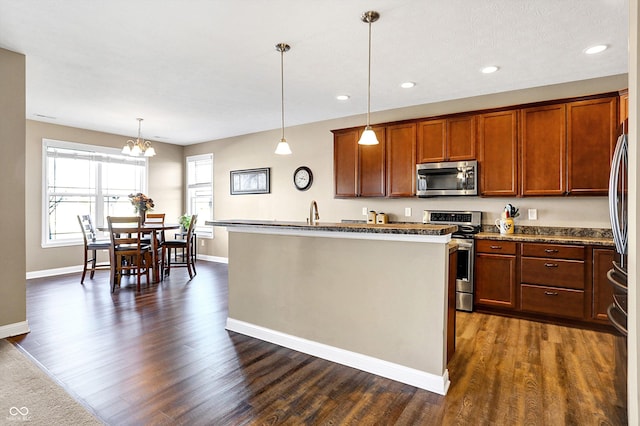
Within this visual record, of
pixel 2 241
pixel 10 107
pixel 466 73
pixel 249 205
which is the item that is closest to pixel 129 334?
pixel 2 241

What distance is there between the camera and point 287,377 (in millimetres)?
2281

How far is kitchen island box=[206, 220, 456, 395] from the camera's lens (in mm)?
2158

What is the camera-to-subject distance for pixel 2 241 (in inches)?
115

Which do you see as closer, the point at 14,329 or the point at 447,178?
the point at 14,329

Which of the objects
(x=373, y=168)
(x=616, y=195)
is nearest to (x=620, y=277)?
(x=616, y=195)

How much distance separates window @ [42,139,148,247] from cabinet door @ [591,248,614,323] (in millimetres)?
7255

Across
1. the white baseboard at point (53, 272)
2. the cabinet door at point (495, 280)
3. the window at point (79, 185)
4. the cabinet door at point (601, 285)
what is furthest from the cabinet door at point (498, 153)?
the white baseboard at point (53, 272)

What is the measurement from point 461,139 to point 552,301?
6.76ft

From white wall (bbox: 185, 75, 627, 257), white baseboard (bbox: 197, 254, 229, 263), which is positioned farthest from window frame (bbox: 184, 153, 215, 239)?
white baseboard (bbox: 197, 254, 229, 263)

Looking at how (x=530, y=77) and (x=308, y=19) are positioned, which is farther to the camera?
(x=530, y=77)

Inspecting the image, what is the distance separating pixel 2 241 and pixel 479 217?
196 inches

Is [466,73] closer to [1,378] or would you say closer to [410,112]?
[410,112]

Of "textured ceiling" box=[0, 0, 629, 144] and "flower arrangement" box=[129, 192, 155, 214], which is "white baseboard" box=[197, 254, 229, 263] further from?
"textured ceiling" box=[0, 0, 629, 144]

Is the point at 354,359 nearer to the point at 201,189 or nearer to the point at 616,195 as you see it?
the point at 616,195
